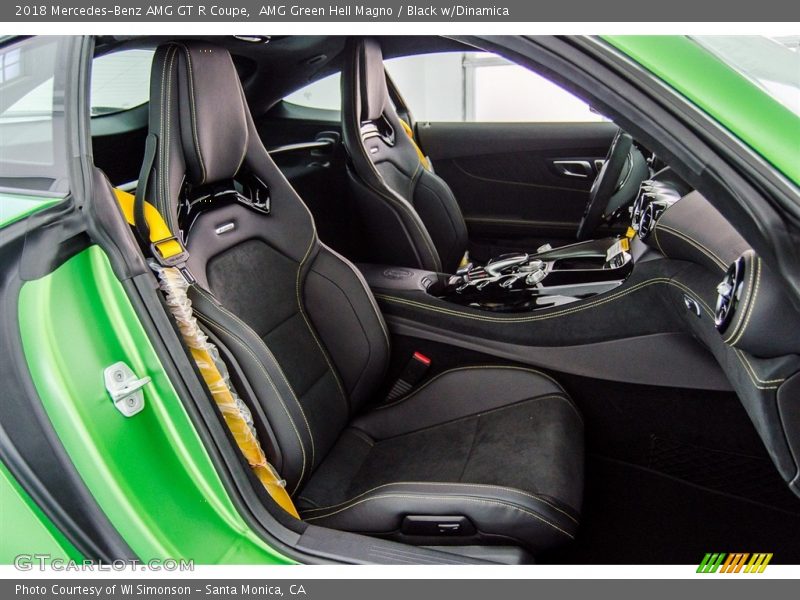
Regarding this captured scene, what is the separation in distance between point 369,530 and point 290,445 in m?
0.22

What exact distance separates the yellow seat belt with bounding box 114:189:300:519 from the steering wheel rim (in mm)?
1245

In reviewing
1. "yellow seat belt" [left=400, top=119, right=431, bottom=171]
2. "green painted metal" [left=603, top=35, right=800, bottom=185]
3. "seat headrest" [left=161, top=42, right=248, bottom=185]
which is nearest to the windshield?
"green painted metal" [left=603, top=35, right=800, bottom=185]

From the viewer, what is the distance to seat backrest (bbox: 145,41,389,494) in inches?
46.9

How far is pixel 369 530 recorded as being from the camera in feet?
3.98

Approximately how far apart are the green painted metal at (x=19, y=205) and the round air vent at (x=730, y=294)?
917 millimetres

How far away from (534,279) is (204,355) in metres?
0.98

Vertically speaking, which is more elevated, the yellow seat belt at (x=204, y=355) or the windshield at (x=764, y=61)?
the windshield at (x=764, y=61)

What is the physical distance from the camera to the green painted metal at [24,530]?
35.1 inches

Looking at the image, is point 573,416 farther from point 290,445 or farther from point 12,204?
point 12,204

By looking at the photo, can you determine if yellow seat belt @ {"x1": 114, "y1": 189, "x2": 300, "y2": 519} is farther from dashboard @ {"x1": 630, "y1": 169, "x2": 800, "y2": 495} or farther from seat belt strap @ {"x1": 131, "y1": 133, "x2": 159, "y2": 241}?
dashboard @ {"x1": 630, "y1": 169, "x2": 800, "y2": 495}

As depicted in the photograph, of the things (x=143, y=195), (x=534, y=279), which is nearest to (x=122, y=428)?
(x=143, y=195)

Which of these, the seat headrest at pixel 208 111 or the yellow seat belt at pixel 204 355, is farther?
the seat headrest at pixel 208 111

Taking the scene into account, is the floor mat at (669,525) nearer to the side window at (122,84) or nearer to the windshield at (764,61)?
the windshield at (764,61)

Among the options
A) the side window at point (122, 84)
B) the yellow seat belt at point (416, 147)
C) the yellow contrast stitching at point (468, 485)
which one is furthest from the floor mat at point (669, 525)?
the side window at point (122, 84)
